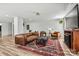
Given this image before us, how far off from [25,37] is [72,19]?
1.84 meters

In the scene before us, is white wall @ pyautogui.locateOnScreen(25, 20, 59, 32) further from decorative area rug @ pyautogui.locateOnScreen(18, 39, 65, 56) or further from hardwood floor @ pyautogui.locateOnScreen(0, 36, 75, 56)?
hardwood floor @ pyautogui.locateOnScreen(0, 36, 75, 56)

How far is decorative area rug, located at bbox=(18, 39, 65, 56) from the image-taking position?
3.25 m

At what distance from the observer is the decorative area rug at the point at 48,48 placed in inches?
128

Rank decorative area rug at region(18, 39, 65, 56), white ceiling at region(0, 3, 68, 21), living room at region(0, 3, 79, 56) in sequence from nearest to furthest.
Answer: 1. white ceiling at region(0, 3, 68, 21)
2. living room at region(0, 3, 79, 56)
3. decorative area rug at region(18, 39, 65, 56)

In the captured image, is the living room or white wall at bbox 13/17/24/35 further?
white wall at bbox 13/17/24/35

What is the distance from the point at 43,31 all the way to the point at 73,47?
112cm

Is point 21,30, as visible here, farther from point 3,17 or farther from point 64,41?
point 64,41

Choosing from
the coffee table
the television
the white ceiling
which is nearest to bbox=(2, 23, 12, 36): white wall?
the white ceiling

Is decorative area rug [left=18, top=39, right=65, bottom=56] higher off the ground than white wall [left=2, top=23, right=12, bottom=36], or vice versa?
white wall [left=2, top=23, right=12, bottom=36]

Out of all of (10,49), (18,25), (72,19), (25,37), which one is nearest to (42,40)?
(25,37)

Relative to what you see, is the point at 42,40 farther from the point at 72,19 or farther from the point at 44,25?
the point at 72,19

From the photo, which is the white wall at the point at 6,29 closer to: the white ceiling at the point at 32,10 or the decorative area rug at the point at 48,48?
the white ceiling at the point at 32,10

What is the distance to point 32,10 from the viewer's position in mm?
3195

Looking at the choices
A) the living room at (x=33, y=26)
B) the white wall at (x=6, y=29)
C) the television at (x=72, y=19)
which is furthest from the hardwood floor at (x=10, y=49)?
the television at (x=72, y=19)
